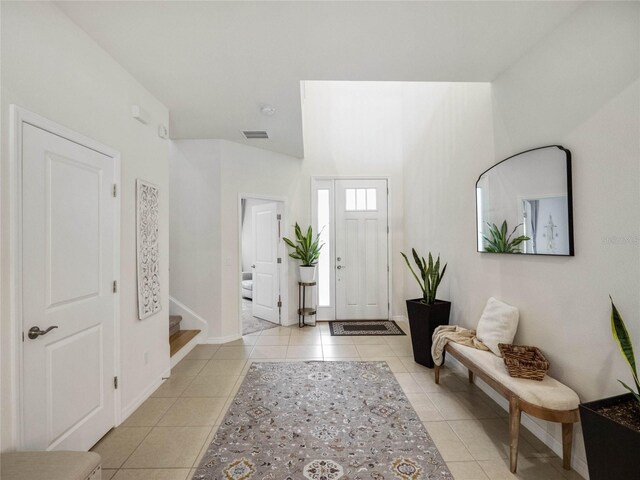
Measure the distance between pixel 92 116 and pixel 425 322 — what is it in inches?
129

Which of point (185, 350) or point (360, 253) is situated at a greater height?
point (360, 253)

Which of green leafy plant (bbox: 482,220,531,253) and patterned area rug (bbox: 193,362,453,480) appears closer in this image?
patterned area rug (bbox: 193,362,453,480)

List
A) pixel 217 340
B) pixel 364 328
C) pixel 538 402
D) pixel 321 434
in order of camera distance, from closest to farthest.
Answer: pixel 538 402
pixel 321 434
pixel 217 340
pixel 364 328

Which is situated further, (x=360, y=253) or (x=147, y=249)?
(x=360, y=253)

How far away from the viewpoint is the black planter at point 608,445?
3.69 ft

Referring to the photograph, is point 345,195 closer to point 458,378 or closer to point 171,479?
point 458,378

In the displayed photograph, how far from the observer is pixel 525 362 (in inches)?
71.9

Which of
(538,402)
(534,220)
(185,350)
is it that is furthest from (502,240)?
(185,350)

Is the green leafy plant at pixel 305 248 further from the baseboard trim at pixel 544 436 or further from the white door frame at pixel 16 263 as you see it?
the white door frame at pixel 16 263

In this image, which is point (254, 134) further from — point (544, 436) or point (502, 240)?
point (544, 436)

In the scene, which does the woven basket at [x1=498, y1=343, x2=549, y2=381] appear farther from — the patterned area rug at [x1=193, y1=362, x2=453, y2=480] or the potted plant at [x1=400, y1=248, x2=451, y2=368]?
the potted plant at [x1=400, y1=248, x2=451, y2=368]

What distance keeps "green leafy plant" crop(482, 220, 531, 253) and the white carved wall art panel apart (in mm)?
2963

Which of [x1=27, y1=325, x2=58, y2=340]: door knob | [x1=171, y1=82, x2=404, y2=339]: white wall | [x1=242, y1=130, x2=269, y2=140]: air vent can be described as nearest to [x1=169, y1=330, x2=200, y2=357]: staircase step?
[x1=171, y1=82, x2=404, y2=339]: white wall

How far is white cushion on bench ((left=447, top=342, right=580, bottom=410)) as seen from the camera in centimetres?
161
